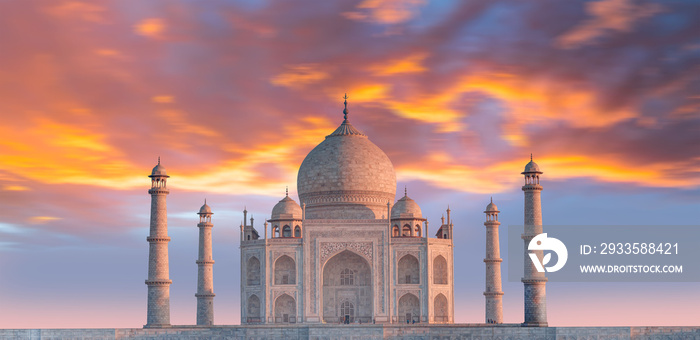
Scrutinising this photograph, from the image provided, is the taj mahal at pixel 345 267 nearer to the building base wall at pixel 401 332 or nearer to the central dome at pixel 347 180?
the central dome at pixel 347 180

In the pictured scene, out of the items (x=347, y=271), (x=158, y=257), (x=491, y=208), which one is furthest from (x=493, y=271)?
(x=158, y=257)

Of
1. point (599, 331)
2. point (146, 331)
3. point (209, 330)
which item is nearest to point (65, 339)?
point (146, 331)

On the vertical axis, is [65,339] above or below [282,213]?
below

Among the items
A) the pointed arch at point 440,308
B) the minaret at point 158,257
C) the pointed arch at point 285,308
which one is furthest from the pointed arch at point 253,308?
the pointed arch at point 440,308

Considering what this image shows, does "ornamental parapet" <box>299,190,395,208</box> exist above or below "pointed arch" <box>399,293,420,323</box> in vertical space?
above

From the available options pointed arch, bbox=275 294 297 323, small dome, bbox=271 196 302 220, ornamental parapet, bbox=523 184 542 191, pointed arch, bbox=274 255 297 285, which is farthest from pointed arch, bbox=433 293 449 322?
small dome, bbox=271 196 302 220

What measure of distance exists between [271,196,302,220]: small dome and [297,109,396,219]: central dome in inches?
70.2

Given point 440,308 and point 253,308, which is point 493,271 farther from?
point 253,308

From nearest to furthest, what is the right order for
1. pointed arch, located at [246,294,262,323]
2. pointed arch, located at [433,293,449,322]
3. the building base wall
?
the building base wall < pointed arch, located at [433,293,449,322] < pointed arch, located at [246,294,262,323]

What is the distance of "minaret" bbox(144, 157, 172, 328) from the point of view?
36344 mm

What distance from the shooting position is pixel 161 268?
3678 cm

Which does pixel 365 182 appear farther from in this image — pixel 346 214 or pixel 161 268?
pixel 161 268

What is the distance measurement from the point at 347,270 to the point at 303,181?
618 centimetres

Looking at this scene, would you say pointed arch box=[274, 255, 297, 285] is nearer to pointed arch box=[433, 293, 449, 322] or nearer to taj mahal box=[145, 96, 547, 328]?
taj mahal box=[145, 96, 547, 328]
